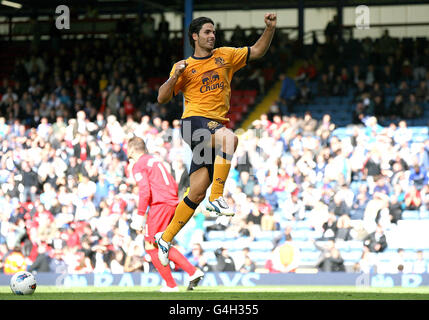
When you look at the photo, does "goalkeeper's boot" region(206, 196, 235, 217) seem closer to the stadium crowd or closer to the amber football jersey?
the amber football jersey

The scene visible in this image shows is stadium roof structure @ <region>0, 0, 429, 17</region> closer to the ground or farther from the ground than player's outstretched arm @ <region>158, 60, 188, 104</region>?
farther from the ground

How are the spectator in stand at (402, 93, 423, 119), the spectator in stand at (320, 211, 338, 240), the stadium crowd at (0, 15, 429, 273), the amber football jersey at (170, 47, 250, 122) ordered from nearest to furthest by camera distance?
the amber football jersey at (170, 47, 250, 122), the spectator in stand at (320, 211, 338, 240), the stadium crowd at (0, 15, 429, 273), the spectator in stand at (402, 93, 423, 119)

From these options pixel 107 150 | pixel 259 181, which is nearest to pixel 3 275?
pixel 107 150

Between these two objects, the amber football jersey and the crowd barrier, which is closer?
the amber football jersey

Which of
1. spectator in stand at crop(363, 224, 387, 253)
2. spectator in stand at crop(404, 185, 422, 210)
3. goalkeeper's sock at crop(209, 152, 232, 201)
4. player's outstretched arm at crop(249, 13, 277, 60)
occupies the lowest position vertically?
spectator in stand at crop(363, 224, 387, 253)

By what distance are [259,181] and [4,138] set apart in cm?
684

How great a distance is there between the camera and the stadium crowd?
1725cm

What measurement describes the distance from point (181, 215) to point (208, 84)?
1556 millimetres

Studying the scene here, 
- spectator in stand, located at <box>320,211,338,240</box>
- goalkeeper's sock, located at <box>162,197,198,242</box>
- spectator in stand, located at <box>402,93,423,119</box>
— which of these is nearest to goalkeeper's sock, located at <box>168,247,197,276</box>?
goalkeeper's sock, located at <box>162,197,198,242</box>

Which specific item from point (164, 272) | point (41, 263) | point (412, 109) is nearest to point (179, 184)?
point (41, 263)

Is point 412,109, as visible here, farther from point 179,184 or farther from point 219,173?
Answer: point 219,173

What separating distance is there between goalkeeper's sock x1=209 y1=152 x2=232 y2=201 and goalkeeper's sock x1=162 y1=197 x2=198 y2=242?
1.28ft
